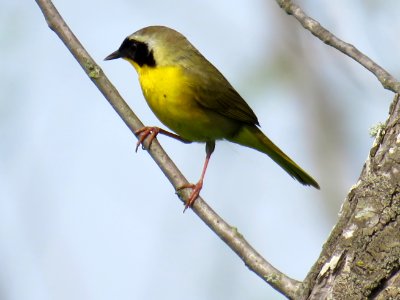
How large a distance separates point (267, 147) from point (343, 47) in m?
2.63

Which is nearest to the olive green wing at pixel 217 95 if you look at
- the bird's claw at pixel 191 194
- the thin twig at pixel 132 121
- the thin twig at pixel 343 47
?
the thin twig at pixel 132 121

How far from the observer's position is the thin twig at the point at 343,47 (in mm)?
2822

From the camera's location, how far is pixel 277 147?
565 centimetres

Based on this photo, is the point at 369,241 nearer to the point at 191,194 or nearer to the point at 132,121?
the point at 191,194

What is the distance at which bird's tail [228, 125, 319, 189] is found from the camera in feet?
18.5

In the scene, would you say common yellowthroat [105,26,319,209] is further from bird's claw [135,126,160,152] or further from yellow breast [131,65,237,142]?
bird's claw [135,126,160,152]

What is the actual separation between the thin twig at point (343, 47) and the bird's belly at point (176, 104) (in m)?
1.87

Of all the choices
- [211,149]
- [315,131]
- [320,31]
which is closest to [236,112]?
[211,149]

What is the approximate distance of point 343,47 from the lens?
307 cm

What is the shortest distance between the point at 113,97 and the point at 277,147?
222 cm

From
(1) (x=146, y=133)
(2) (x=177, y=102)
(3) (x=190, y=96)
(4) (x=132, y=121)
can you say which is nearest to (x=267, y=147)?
(3) (x=190, y=96)

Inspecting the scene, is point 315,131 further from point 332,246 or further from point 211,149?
point 332,246

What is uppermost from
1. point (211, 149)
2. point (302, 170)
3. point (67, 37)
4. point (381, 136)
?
point (67, 37)

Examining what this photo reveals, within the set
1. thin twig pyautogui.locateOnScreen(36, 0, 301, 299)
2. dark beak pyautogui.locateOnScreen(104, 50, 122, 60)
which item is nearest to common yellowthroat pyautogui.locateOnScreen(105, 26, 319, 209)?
dark beak pyautogui.locateOnScreen(104, 50, 122, 60)
